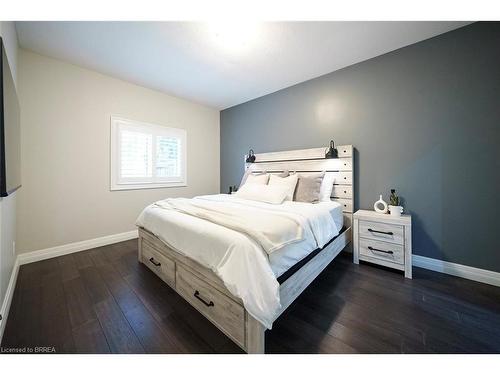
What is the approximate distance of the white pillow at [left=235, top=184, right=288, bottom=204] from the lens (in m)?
2.50

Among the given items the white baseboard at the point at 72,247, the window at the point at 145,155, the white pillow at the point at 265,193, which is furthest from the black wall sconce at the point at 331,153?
the white baseboard at the point at 72,247

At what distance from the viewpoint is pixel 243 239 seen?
1.23 m

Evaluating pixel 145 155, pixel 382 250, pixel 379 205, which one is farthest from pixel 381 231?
pixel 145 155

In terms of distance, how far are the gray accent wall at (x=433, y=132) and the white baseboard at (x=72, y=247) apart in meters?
3.55

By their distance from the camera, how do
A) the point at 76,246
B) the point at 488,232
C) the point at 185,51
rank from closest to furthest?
the point at 488,232 → the point at 185,51 → the point at 76,246

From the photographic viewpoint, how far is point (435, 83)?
214 centimetres

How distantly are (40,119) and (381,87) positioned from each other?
14.3 ft

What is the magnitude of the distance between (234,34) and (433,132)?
96.1 inches

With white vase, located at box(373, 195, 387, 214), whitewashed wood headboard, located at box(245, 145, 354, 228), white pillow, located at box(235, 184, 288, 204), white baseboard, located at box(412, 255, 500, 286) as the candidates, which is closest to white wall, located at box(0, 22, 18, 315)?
white pillow, located at box(235, 184, 288, 204)

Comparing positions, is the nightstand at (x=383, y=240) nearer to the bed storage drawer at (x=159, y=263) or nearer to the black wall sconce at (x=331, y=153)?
the black wall sconce at (x=331, y=153)

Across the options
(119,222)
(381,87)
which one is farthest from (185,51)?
(119,222)

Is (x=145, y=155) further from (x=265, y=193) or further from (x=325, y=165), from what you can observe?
(x=325, y=165)
